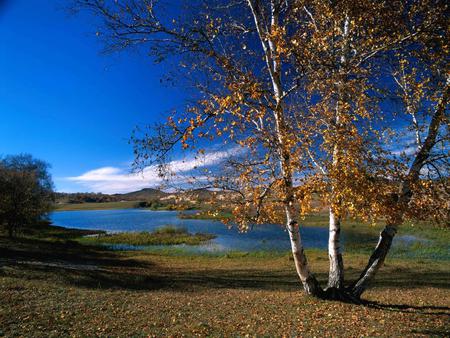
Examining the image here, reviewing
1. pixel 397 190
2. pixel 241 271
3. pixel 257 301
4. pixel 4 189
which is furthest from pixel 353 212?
pixel 4 189

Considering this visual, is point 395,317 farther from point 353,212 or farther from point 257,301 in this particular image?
point 257,301

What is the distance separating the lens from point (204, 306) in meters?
13.7

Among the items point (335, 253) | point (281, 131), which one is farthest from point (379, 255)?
point (281, 131)

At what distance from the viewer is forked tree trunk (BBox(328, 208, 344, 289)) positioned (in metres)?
12.3

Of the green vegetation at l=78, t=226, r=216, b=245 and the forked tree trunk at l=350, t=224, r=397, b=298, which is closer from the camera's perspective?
the forked tree trunk at l=350, t=224, r=397, b=298

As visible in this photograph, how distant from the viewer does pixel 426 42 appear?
10.2 meters

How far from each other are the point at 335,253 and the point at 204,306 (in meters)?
5.35

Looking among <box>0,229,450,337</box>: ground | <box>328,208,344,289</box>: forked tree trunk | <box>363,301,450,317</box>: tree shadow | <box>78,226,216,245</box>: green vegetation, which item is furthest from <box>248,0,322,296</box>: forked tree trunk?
<box>78,226,216,245</box>: green vegetation

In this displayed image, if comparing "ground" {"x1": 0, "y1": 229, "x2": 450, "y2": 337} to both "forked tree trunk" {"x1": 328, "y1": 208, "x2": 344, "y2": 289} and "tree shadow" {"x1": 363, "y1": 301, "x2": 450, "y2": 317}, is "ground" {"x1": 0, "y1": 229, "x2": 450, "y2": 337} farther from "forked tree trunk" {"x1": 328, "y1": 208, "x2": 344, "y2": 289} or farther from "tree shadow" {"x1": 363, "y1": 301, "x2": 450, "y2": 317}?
"forked tree trunk" {"x1": 328, "y1": 208, "x2": 344, "y2": 289}

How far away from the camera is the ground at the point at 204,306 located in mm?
9844

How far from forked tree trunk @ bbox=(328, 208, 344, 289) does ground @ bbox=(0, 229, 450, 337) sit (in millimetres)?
898

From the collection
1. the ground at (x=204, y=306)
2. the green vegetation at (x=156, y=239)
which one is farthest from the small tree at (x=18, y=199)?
the ground at (x=204, y=306)

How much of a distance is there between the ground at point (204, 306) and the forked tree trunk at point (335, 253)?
90 cm

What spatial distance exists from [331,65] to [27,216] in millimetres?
44952
